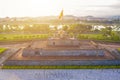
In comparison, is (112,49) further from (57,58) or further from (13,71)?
(13,71)

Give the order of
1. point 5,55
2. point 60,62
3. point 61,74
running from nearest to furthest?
point 61,74 < point 60,62 < point 5,55

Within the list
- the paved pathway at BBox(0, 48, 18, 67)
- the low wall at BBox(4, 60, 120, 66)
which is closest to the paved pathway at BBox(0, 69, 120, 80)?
the low wall at BBox(4, 60, 120, 66)

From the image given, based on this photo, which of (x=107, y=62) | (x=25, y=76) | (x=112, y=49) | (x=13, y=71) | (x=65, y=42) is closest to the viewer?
(x=25, y=76)

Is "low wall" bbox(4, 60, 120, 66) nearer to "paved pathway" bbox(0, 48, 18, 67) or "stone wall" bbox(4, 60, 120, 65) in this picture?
"stone wall" bbox(4, 60, 120, 65)

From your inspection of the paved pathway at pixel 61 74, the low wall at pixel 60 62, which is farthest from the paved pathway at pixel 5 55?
the paved pathway at pixel 61 74

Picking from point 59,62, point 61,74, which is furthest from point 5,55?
point 61,74

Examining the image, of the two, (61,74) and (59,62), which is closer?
(61,74)

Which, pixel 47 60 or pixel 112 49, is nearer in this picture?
pixel 47 60

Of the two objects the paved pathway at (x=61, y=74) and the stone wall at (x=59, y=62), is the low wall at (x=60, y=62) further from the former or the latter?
the paved pathway at (x=61, y=74)

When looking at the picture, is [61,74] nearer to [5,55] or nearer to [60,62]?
[60,62]

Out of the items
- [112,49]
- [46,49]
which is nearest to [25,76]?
[46,49]

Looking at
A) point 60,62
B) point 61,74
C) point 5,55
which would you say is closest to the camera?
point 61,74
